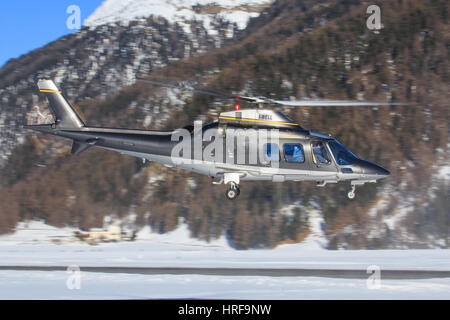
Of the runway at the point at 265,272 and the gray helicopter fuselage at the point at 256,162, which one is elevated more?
the gray helicopter fuselage at the point at 256,162

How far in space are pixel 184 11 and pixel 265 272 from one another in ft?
302

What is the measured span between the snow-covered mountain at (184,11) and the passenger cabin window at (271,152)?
78767 mm

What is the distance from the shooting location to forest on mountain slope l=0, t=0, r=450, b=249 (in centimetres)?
2981

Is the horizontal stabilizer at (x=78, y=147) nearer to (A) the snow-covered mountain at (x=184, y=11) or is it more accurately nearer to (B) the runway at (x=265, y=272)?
(B) the runway at (x=265, y=272)

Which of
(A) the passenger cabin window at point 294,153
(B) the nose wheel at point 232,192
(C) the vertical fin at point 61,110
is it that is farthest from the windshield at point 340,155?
(C) the vertical fin at point 61,110

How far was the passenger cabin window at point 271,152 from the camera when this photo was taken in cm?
1426

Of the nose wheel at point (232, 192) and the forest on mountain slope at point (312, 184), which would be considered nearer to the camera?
the nose wheel at point (232, 192)

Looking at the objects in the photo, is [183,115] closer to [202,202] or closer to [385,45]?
[202,202]

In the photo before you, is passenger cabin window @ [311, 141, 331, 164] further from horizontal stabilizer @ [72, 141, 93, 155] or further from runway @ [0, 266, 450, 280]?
horizontal stabilizer @ [72, 141, 93, 155]

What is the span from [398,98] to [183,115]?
15.7m

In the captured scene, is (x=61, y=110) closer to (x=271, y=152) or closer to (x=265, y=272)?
(x=271, y=152)

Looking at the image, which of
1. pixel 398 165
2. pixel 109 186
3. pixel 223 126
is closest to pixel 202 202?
pixel 109 186

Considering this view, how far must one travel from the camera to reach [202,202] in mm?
31672

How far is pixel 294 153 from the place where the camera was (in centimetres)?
1430
